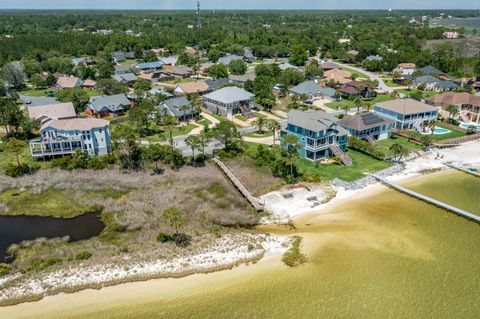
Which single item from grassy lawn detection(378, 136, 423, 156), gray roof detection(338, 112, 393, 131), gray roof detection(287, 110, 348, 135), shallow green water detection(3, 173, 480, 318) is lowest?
shallow green water detection(3, 173, 480, 318)

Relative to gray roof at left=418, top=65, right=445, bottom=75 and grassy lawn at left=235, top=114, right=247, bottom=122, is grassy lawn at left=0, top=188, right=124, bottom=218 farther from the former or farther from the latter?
gray roof at left=418, top=65, right=445, bottom=75

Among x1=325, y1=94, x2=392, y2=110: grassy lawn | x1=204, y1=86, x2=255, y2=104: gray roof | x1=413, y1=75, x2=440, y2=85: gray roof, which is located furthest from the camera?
x1=413, y1=75, x2=440, y2=85: gray roof

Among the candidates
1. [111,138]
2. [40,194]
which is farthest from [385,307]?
[111,138]

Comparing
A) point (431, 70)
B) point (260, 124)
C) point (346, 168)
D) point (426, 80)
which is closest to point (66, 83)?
point (260, 124)

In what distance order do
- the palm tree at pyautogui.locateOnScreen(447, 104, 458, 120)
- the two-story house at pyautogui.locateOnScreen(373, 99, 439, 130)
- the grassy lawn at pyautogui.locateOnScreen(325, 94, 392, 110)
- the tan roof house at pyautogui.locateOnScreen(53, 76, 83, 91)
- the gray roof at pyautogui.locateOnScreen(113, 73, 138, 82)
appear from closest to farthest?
the two-story house at pyautogui.locateOnScreen(373, 99, 439, 130), the palm tree at pyautogui.locateOnScreen(447, 104, 458, 120), the grassy lawn at pyautogui.locateOnScreen(325, 94, 392, 110), the tan roof house at pyautogui.locateOnScreen(53, 76, 83, 91), the gray roof at pyautogui.locateOnScreen(113, 73, 138, 82)

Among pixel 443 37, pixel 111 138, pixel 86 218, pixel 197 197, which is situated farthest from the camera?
pixel 443 37

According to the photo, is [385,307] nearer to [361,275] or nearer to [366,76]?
[361,275]

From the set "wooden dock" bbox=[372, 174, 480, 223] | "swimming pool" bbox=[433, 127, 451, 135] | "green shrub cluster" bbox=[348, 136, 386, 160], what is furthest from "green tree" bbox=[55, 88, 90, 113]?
"swimming pool" bbox=[433, 127, 451, 135]
